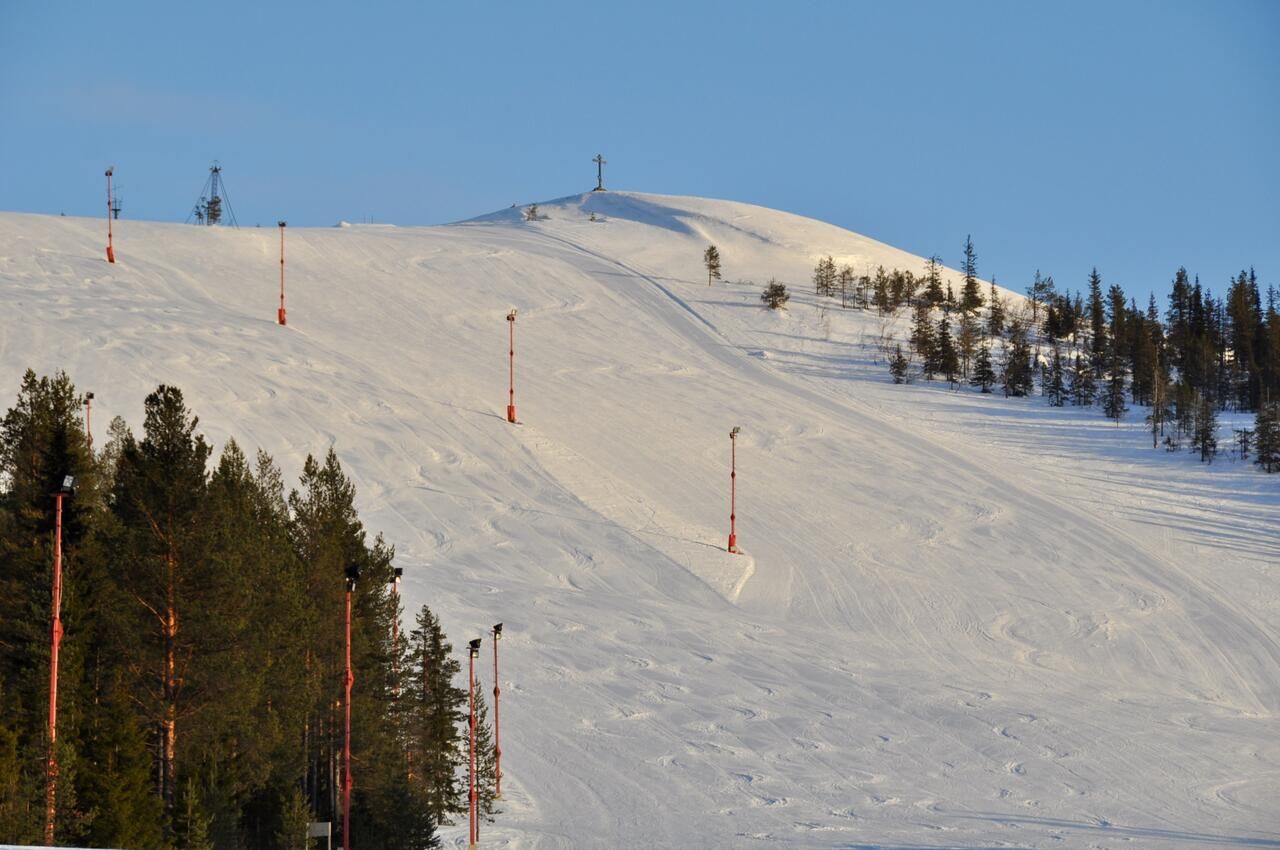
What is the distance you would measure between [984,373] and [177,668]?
60345mm

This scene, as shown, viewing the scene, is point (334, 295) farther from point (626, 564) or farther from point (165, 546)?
point (165, 546)

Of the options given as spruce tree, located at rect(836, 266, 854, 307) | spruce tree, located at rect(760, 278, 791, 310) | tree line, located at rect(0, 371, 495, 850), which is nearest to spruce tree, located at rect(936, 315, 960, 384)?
spruce tree, located at rect(760, 278, 791, 310)

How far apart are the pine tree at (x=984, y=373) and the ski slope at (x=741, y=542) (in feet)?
8.47

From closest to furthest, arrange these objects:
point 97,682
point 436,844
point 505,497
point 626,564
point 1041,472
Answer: point 97,682, point 436,844, point 626,564, point 505,497, point 1041,472

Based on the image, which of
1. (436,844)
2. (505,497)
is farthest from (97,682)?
(505,497)

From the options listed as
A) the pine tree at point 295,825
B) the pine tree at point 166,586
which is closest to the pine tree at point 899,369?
the pine tree at point 166,586

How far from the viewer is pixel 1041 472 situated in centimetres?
6359

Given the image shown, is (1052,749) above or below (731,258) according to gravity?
below

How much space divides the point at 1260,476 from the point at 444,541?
1437 inches

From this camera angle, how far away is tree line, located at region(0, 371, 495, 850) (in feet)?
76.1

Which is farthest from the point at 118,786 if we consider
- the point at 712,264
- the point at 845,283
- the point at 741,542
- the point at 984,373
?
the point at 845,283

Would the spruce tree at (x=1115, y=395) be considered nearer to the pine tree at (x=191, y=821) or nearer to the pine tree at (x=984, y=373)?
the pine tree at (x=984, y=373)

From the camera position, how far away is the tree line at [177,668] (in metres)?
23.2

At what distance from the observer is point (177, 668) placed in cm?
2567
